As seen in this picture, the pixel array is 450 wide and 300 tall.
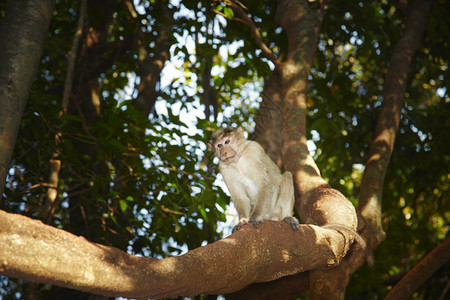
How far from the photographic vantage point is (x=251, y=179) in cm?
477

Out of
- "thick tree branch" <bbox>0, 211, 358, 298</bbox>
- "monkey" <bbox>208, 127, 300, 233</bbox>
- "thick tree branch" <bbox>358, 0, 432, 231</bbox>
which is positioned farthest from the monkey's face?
"thick tree branch" <bbox>0, 211, 358, 298</bbox>

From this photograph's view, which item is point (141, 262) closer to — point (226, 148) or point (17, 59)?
point (17, 59)

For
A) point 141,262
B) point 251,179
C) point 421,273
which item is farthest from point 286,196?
point 141,262

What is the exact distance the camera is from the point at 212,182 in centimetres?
582

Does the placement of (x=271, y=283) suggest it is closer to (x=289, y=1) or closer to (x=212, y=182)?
(x=212, y=182)

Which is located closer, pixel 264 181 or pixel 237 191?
pixel 264 181

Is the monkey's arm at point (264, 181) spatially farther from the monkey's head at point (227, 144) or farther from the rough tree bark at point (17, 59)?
the rough tree bark at point (17, 59)

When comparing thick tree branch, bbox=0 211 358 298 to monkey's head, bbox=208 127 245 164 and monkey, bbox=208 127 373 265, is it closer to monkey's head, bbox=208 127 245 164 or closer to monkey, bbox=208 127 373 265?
monkey, bbox=208 127 373 265

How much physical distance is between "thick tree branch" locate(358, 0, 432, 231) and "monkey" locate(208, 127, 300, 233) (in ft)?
2.92

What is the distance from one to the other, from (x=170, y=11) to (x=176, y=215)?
10.1 feet

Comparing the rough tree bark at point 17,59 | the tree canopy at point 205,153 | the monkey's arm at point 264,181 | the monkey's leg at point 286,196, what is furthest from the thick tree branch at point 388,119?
the rough tree bark at point 17,59

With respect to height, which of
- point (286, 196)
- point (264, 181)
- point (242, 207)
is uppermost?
point (264, 181)

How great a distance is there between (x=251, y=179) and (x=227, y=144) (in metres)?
0.48

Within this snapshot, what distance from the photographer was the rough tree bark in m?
3.08
